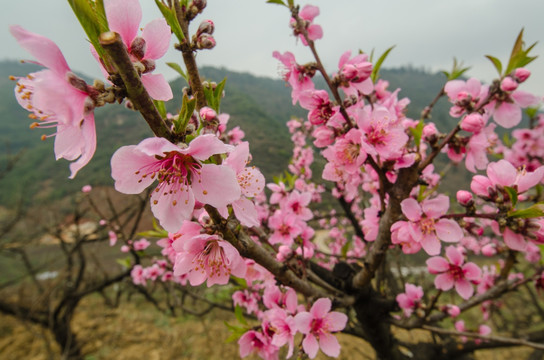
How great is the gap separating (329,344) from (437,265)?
→ 83 centimetres

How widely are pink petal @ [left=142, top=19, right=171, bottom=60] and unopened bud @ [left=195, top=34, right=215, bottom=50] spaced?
0.88 feet

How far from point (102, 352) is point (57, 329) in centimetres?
99

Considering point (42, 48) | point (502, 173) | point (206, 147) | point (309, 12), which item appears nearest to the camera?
point (42, 48)

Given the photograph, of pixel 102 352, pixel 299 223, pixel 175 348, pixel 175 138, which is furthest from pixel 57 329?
pixel 175 138

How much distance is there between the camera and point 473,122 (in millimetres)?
1167

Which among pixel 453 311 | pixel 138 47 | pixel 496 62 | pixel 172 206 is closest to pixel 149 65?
pixel 138 47

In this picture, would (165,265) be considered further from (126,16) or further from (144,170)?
(126,16)

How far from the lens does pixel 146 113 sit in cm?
55

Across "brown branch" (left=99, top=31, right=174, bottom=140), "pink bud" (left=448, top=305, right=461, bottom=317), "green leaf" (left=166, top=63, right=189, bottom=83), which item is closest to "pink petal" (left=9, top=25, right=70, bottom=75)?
"brown branch" (left=99, top=31, right=174, bottom=140)

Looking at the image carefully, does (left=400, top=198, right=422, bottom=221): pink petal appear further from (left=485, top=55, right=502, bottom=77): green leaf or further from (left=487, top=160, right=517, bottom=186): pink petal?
(left=485, top=55, right=502, bottom=77): green leaf

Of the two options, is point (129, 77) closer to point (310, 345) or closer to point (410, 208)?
point (410, 208)

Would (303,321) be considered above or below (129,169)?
below

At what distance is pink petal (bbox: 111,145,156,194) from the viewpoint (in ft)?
2.09

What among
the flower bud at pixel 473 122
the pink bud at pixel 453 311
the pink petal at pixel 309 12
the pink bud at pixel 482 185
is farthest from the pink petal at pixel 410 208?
the pink bud at pixel 453 311
